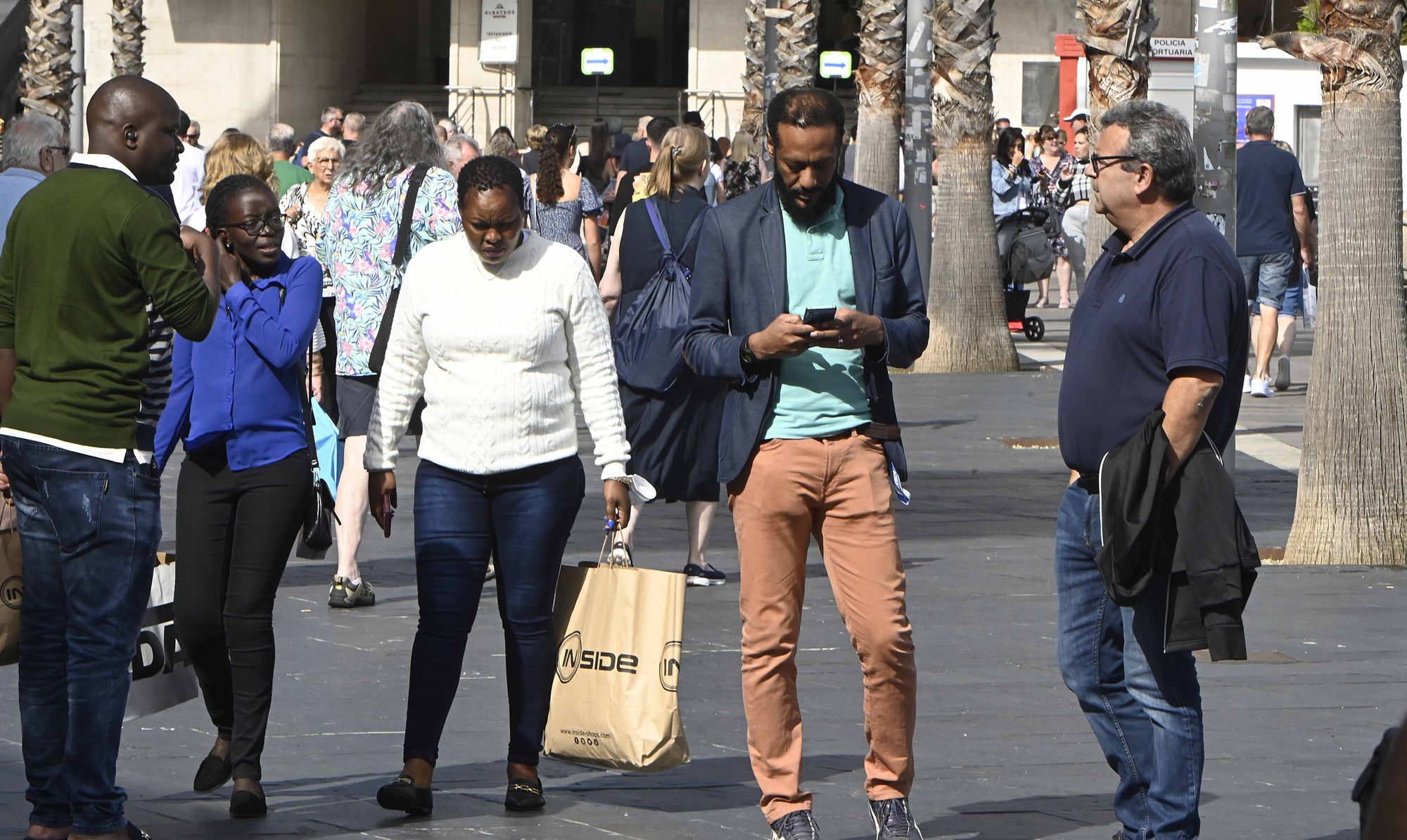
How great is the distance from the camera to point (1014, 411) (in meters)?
16.0

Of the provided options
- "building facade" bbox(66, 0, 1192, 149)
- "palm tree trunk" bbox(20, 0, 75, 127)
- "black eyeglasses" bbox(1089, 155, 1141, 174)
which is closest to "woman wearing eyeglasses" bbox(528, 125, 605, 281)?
"black eyeglasses" bbox(1089, 155, 1141, 174)

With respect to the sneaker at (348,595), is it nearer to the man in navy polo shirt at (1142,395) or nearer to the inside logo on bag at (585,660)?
the inside logo on bag at (585,660)

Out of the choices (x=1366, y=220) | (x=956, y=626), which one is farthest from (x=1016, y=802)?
(x=1366, y=220)

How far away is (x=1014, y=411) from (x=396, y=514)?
20.3ft

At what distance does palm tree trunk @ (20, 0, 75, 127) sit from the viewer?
25484mm

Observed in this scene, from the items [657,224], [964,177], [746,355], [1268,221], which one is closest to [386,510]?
[746,355]

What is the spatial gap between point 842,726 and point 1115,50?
255 inches

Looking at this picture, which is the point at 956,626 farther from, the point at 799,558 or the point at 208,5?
the point at 208,5

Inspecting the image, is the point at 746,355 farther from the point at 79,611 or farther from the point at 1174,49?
the point at 1174,49

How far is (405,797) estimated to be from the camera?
220 inches

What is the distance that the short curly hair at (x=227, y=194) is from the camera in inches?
237

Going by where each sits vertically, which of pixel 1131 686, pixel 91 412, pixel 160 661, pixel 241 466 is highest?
pixel 91 412

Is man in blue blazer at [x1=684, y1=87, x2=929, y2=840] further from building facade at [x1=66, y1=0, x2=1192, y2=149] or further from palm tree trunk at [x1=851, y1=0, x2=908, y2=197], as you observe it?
building facade at [x1=66, y1=0, x2=1192, y2=149]

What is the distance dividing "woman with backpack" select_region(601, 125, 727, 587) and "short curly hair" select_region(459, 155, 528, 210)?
2559 millimetres
